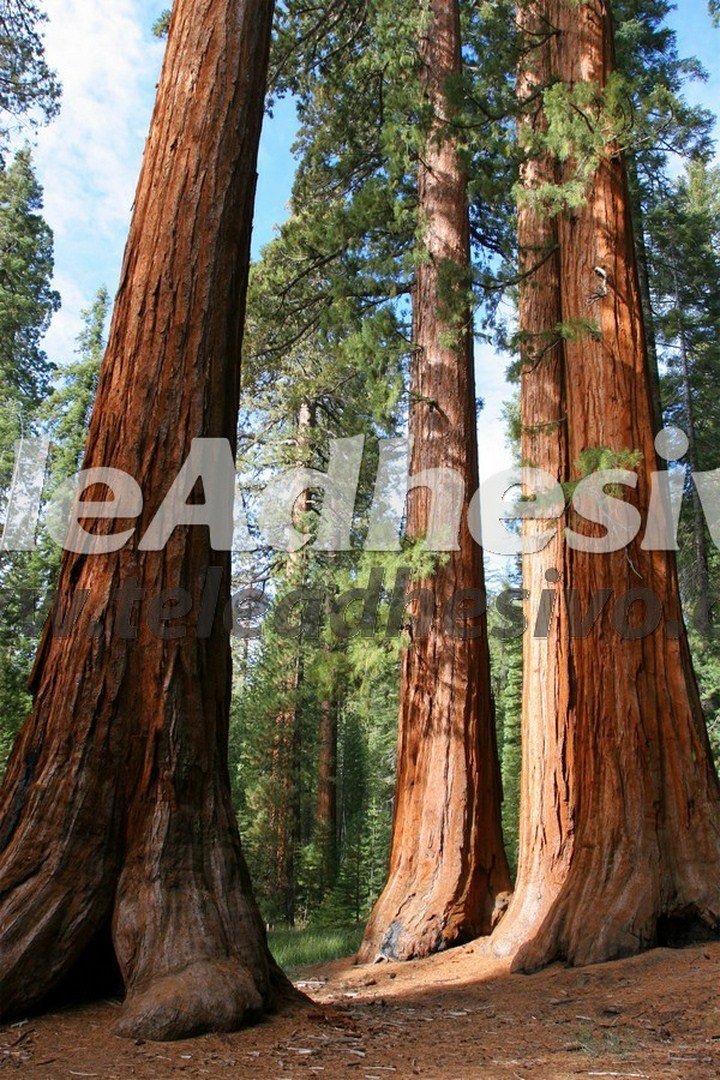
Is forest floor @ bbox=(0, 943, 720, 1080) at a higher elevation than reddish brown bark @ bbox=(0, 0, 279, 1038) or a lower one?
lower

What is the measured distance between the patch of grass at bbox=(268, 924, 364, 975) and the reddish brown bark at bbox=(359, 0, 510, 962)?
156 cm

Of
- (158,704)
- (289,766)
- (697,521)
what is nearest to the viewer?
(158,704)

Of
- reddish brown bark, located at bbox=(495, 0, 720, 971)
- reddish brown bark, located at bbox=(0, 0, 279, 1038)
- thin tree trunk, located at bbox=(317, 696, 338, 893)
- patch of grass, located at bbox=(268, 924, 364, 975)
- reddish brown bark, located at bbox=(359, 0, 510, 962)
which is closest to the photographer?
reddish brown bark, located at bbox=(0, 0, 279, 1038)

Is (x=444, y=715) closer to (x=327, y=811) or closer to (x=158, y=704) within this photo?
(x=158, y=704)

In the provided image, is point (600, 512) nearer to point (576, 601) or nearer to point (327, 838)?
point (576, 601)

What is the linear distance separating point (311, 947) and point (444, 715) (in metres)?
4.00

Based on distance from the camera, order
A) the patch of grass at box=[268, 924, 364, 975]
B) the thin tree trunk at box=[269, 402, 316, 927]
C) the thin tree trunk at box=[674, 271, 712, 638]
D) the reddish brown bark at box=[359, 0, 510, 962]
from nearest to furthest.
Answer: the reddish brown bark at box=[359, 0, 510, 962]
the patch of grass at box=[268, 924, 364, 975]
the thin tree trunk at box=[269, 402, 316, 927]
the thin tree trunk at box=[674, 271, 712, 638]

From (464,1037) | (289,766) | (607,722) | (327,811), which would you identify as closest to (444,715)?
(607,722)

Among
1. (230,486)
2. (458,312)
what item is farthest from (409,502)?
(230,486)

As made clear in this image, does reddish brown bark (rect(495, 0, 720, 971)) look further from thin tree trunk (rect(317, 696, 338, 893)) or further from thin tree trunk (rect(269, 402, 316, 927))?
thin tree trunk (rect(317, 696, 338, 893))

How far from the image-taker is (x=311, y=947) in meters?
9.36

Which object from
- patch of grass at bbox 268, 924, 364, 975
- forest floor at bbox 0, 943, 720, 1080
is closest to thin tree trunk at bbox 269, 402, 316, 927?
patch of grass at bbox 268, 924, 364, 975

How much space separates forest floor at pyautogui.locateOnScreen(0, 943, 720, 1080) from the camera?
264 centimetres

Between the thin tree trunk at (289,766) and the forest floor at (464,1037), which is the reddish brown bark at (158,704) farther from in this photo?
the thin tree trunk at (289,766)
